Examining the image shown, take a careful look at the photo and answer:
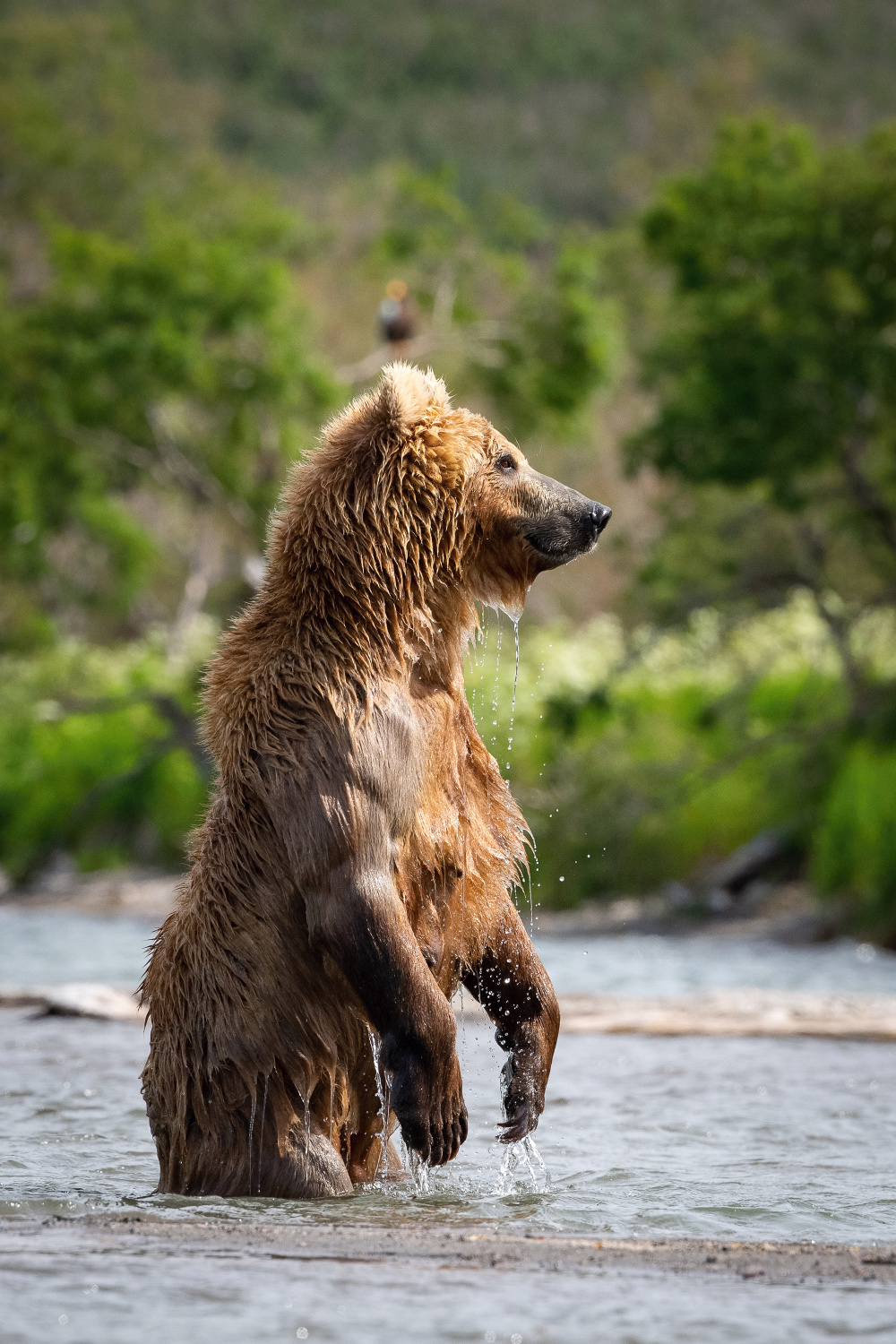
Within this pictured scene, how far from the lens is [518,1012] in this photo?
486 centimetres

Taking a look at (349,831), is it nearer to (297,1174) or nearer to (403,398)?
(297,1174)

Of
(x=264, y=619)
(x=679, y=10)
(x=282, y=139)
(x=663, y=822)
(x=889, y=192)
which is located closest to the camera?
(x=264, y=619)

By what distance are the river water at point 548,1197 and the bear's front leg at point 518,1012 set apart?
22 centimetres

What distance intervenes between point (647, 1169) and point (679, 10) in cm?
14953

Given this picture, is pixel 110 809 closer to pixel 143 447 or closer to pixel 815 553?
pixel 143 447

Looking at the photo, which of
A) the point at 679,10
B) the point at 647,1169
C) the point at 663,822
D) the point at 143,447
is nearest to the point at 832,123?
the point at 679,10

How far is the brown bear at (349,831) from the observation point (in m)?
4.12

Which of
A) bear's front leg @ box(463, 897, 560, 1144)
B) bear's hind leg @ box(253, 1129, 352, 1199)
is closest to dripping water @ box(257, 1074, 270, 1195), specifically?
bear's hind leg @ box(253, 1129, 352, 1199)

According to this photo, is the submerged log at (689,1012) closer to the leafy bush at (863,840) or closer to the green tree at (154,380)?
the leafy bush at (863,840)

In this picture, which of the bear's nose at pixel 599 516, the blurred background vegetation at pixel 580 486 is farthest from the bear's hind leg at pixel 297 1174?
the bear's nose at pixel 599 516

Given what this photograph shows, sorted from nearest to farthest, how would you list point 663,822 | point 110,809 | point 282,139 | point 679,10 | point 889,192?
point 889,192 → point 663,822 → point 110,809 → point 282,139 → point 679,10

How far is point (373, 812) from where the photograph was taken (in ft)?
13.5

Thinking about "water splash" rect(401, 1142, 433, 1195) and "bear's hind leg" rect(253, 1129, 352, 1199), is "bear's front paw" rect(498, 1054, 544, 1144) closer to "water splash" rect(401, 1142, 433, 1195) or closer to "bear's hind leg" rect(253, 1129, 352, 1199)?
"water splash" rect(401, 1142, 433, 1195)

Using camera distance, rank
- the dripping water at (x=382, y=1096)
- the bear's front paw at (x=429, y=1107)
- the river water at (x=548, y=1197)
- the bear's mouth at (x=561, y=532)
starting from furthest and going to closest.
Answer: the bear's mouth at (x=561, y=532)
the dripping water at (x=382, y=1096)
the bear's front paw at (x=429, y=1107)
the river water at (x=548, y=1197)
